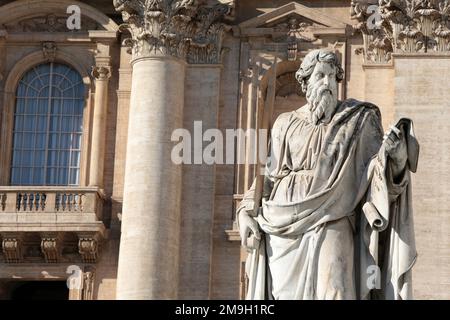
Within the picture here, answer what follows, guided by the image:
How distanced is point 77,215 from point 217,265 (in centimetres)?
274

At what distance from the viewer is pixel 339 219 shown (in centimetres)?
1688

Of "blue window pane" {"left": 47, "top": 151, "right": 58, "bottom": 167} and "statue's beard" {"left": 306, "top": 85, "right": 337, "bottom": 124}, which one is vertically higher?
"blue window pane" {"left": 47, "top": 151, "right": 58, "bottom": 167}

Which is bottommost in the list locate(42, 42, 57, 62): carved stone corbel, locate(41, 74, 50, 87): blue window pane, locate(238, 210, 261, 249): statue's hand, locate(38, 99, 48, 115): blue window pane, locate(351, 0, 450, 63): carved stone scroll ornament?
locate(238, 210, 261, 249): statue's hand

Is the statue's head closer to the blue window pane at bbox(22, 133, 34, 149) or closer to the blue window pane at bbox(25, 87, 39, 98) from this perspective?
the blue window pane at bbox(22, 133, 34, 149)

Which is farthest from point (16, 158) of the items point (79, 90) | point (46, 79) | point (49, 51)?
point (49, 51)

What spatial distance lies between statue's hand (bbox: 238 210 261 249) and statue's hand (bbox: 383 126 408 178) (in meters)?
1.38

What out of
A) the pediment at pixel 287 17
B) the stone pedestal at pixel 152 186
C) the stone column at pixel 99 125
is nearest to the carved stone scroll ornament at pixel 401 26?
the pediment at pixel 287 17

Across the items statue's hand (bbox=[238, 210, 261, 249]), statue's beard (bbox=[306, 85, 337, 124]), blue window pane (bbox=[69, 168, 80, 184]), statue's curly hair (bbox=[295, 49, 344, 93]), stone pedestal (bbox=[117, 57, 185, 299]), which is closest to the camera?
statue's hand (bbox=[238, 210, 261, 249])

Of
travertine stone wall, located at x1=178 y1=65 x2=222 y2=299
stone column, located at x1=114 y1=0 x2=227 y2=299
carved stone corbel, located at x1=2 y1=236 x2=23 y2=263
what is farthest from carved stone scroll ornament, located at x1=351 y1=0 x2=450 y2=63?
carved stone corbel, located at x1=2 y1=236 x2=23 y2=263

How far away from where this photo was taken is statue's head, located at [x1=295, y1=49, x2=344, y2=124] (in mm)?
17500

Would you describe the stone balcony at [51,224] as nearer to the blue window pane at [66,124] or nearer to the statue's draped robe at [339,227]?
the blue window pane at [66,124]

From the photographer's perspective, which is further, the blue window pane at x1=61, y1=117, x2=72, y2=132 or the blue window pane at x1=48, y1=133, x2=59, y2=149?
the blue window pane at x1=61, y1=117, x2=72, y2=132
